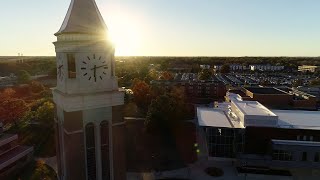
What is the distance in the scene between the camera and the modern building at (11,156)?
28.1 m

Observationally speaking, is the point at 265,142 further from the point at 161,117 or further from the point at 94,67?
the point at 94,67

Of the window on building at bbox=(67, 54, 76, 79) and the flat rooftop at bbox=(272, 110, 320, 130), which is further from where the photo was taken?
the flat rooftop at bbox=(272, 110, 320, 130)

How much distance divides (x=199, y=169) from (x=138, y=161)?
7204 mm

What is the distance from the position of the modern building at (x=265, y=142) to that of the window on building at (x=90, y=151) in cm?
2214

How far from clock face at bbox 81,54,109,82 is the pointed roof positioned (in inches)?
45.7

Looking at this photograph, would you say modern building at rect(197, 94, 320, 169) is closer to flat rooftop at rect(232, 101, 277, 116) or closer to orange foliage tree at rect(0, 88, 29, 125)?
flat rooftop at rect(232, 101, 277, 116)

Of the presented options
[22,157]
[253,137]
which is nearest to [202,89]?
[253,137]

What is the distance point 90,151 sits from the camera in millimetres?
12375

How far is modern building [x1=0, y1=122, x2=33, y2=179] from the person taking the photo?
92.2 feet

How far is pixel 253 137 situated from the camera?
32031 mm

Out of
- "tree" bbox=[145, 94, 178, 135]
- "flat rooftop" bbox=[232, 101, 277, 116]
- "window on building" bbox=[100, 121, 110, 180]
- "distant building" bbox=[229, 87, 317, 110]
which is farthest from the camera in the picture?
"distant building" bbox=[229, 87, 317, 110]

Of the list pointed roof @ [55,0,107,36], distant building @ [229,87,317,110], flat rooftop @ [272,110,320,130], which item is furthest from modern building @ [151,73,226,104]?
pointed roof @ [55,0,107,36]

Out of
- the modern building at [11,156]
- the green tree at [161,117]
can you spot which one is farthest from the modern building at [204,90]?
the modern building at [11,156]

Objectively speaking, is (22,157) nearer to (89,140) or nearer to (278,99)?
(89,140)
